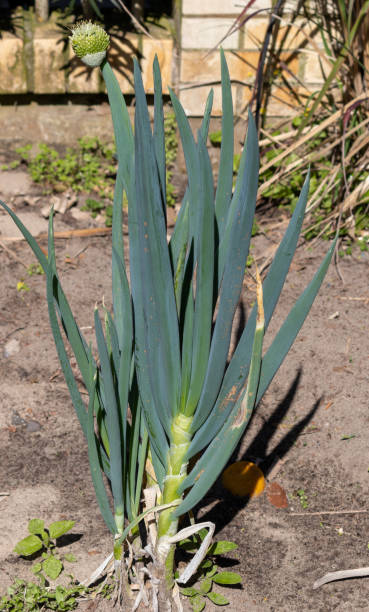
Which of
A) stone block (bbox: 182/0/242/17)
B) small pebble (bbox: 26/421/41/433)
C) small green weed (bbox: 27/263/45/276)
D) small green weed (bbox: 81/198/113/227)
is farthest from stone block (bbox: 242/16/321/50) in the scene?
small pebble (bbox: 26/421/41/433)

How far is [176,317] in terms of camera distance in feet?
3.98

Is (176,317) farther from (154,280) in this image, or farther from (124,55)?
(124,55)

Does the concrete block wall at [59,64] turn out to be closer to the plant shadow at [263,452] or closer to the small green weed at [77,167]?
the small green weed at [77,167]

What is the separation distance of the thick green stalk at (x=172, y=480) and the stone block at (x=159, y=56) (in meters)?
2.48

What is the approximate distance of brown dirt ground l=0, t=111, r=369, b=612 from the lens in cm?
170

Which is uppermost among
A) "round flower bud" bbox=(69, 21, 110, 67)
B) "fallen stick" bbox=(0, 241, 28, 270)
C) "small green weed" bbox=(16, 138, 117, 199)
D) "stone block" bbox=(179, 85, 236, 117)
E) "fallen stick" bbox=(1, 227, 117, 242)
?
"round flower bud" bbox=(69, 21, 110, 67)

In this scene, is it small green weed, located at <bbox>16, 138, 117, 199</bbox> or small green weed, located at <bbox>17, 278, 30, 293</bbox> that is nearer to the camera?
small green weed, located at <bbox>17, 278, 30, 293</bbox>

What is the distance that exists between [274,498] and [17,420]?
2.65ft

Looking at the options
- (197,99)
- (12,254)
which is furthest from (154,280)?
(197,99)

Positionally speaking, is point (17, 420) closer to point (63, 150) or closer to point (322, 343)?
point (322, 343)

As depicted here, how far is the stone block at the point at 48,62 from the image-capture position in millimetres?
3477

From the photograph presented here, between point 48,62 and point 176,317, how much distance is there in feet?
8.75

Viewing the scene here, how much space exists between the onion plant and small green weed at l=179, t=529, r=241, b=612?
0.73 feet

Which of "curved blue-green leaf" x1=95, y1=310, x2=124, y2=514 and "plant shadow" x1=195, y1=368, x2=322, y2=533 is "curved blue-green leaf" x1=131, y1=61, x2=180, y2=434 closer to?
"curved blue-green leaf" x1=95, y1=310, x2=124, y2=514
